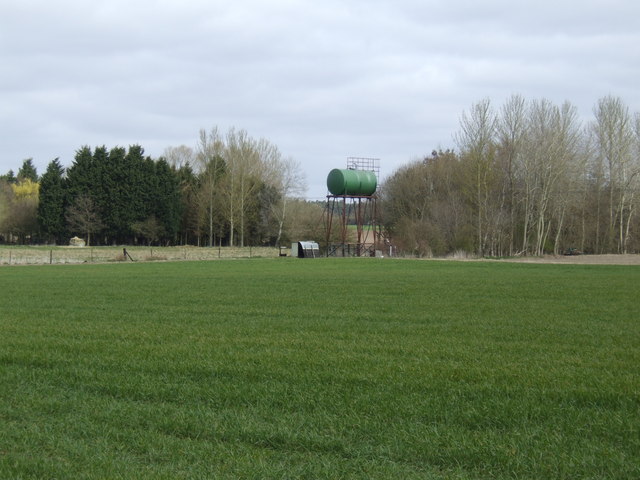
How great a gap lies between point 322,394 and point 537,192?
5456cm

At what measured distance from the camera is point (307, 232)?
70125mm

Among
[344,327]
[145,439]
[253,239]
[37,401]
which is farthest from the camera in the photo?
[253,239]

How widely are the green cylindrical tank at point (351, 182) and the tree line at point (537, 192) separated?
16.7 feet

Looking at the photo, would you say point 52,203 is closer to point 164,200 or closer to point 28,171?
point 164,200

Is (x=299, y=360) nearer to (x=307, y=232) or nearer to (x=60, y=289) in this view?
(x=60, y=289)

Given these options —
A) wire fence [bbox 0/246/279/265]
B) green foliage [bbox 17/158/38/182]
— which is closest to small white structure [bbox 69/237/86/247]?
wire fence [bbox 0/246/279/265]

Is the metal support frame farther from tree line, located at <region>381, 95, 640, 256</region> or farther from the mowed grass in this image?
the mowed grass

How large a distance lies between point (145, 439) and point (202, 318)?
28.8 ft

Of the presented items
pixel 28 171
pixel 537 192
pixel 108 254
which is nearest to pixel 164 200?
pixel 108 254

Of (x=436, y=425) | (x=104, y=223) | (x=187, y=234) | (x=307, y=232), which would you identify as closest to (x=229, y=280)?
(x=436, y=425)

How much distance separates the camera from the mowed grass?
17.5 feet

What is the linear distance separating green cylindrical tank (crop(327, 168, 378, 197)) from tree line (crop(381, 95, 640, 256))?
5076mm

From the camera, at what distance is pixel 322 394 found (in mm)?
7406

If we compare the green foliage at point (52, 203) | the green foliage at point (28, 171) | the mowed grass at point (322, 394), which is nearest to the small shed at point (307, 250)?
the green foliage at point (52, 203)
